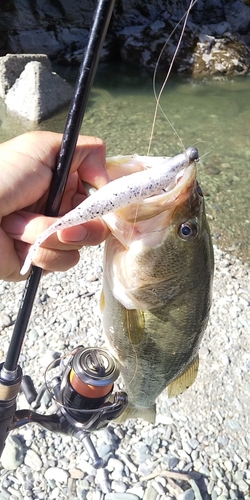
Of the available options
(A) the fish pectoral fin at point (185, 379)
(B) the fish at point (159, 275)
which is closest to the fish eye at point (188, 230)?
(B) the fish at point (159, 275)

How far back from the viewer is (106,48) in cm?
1185

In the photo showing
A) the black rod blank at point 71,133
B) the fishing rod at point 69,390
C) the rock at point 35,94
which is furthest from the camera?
the rock at point 35,94

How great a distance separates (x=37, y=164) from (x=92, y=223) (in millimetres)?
281

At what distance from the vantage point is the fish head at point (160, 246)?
157 cm

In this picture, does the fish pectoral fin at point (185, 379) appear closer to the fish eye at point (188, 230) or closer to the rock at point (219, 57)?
the fish eye at point (188, 230)

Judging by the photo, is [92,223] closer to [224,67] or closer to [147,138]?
[147,138]

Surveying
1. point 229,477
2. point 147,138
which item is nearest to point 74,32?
point 147,138

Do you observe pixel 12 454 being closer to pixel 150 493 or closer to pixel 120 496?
pixel 120 496

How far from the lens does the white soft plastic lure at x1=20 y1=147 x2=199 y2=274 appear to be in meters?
1.29

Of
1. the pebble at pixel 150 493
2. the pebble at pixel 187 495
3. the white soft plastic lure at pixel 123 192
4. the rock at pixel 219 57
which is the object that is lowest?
the pebble at pixel 150 493

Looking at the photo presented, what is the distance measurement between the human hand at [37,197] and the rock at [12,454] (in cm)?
177

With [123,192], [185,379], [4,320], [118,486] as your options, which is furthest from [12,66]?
[123,192]

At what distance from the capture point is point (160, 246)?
67.2 inches

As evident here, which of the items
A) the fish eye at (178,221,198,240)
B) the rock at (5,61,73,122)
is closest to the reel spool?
the fish eye at (178,221,198,240)
